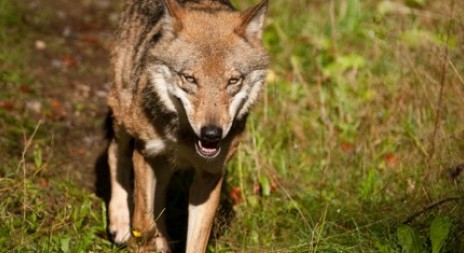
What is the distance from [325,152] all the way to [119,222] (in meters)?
1.82

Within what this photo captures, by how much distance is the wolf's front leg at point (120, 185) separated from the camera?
18.7 feet

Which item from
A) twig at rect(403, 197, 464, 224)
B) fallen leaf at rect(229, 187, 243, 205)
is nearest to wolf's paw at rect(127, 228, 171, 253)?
fallen leaf at rect(229, 187, 243, 205)

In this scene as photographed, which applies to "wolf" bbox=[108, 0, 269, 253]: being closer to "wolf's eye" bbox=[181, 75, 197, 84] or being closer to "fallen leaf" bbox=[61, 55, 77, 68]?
"wolf's eye" bbox=[181, 75, 197, 84]

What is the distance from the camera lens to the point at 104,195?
621 cm

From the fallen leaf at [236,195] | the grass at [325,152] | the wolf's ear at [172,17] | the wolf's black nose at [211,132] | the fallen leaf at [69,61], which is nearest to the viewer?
the wolf's black nose at [211,132]

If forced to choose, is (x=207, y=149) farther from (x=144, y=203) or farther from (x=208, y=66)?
(x=144, y=203)

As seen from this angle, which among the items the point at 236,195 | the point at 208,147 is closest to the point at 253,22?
the point at 208,147

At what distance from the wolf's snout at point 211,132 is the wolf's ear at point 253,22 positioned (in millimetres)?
739

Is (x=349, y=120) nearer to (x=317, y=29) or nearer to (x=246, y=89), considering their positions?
(x=317, y=29)

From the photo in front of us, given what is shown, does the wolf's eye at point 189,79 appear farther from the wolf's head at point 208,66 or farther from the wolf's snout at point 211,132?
the wolf's snout at point 211,132

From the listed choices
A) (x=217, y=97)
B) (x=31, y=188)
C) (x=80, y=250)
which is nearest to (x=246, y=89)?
(x=217, y=97)

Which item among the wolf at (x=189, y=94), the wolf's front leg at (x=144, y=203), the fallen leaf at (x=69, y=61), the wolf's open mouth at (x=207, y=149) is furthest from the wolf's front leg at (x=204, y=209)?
the fallen leaf at (x=69, y=61)

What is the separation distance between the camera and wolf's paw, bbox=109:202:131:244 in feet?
18.5

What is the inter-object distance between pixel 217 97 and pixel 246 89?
29 cm
